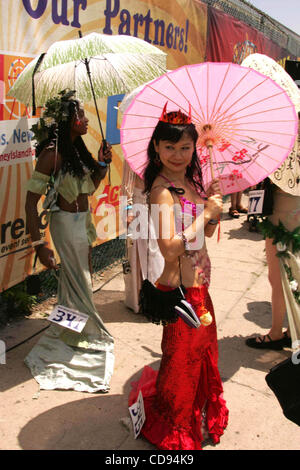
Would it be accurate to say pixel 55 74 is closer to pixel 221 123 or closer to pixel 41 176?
pixel 41 176

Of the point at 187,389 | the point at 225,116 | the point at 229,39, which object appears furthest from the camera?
the point at 229,39

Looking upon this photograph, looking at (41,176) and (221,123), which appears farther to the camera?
(41,176)

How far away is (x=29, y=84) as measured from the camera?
2912 millimetres

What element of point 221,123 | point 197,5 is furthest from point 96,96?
point 197,5

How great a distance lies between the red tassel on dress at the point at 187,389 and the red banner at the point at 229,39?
5.71 meters

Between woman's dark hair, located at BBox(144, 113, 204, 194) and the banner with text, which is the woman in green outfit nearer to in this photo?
the banner with text

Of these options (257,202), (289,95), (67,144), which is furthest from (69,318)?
(289,95)

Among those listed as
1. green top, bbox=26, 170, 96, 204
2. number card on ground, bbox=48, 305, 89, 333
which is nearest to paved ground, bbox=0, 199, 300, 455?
number card on ground, bbox=48, 305, 89, 333

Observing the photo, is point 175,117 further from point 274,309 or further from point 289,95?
point 274,309

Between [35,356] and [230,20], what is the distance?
6656mm

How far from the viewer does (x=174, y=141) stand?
83.4 inches

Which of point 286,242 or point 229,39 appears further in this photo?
point 229,39

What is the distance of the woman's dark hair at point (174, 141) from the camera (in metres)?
2.11

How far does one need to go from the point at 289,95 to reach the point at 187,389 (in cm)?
196
